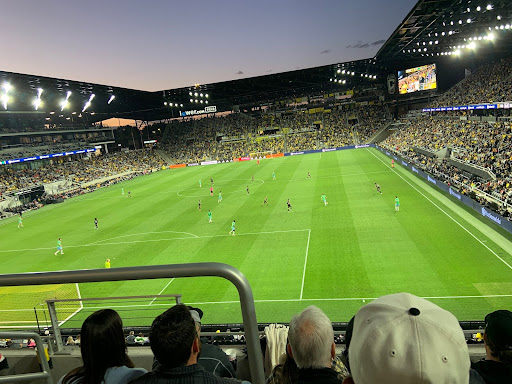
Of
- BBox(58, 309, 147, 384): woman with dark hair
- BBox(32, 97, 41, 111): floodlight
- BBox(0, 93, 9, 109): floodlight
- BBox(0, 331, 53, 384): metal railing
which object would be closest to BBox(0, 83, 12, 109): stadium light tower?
BBox(0, 93, 9, 109): floodlight

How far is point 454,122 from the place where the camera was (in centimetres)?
4975

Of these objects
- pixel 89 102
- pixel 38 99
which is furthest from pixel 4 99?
pixel 89 102

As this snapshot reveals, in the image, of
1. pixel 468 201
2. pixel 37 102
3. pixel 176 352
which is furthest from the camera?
pixel 37 102

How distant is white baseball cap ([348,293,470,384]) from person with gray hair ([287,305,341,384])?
0.47 metres

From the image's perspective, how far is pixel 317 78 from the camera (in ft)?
270

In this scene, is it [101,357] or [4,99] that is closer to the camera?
[101,357]

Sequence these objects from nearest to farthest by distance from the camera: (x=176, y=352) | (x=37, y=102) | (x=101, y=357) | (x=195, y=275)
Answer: (x=195, y=275), (x=176, y=352), (x=101, y=357), (x=37, y=102)

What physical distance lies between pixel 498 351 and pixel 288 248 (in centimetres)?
1986

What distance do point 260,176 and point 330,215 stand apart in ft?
78.2

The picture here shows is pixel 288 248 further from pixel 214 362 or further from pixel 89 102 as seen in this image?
pixel 89 102

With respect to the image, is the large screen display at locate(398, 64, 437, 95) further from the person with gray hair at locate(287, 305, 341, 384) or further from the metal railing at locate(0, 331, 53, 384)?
the metal railing at locate(0, 331, 53, 384)

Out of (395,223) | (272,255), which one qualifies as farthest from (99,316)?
(395,223)

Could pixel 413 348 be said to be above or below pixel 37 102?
below

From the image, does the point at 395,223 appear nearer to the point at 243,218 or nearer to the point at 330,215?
the point at 330,215
